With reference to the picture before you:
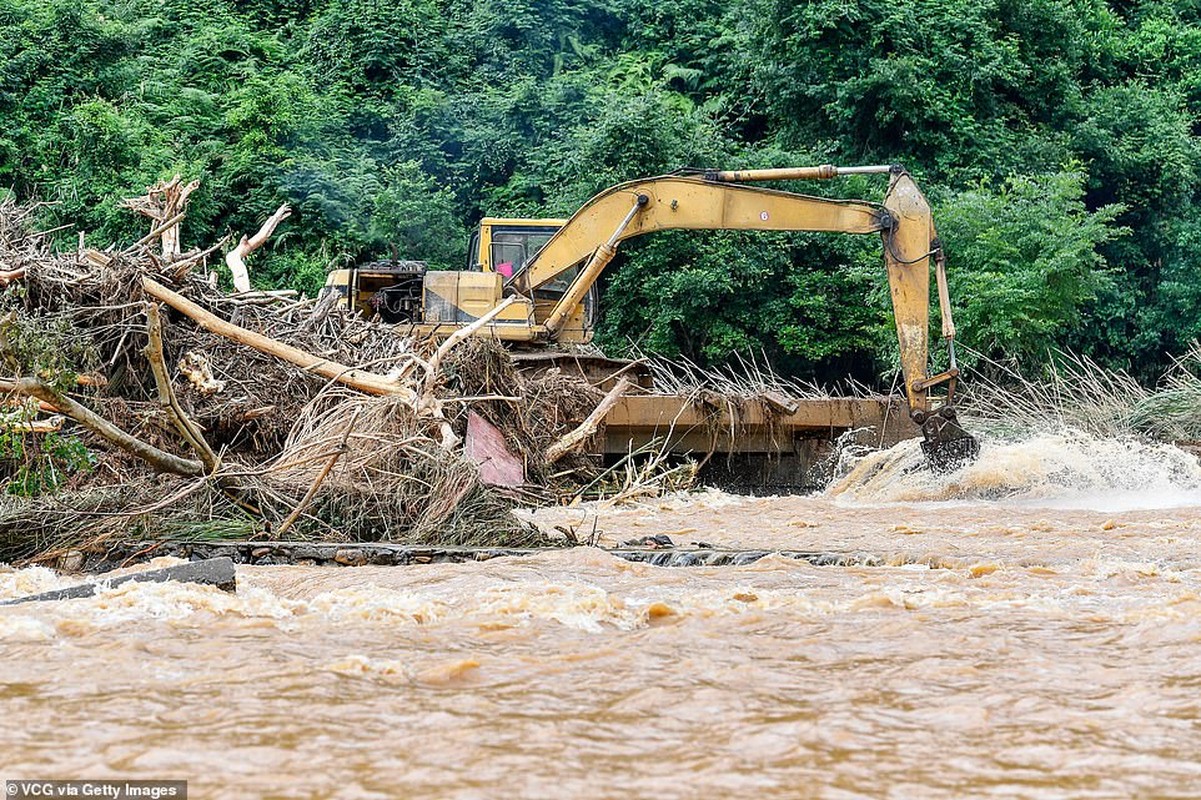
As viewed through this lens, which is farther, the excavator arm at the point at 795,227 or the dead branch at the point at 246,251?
the dead branch at the point at 246,251

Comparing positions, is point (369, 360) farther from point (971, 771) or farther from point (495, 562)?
point (971, 771)

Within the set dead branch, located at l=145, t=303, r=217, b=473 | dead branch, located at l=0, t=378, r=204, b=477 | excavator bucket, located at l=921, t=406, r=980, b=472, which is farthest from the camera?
excavator bucket, located at l=921, t=406, r=980, b=472

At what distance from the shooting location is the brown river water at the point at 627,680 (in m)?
3.19

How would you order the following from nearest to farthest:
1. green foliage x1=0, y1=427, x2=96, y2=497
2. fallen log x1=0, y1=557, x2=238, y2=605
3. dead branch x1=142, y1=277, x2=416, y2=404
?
fallen log x1=0, y1=557, x2=238, y2=605 < green foliage x1=0, y1=427, x2=96, y2=497 < dead branch x1=142, y1=277, x2=416, y2=404

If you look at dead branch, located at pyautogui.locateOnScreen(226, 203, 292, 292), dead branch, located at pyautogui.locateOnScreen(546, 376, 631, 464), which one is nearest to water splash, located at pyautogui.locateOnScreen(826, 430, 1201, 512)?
dead branch, located at pyautogui.locateOnScreen(546, 376, 631, 464)

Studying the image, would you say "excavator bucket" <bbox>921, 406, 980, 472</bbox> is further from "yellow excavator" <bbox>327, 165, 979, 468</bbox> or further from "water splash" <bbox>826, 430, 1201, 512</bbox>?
"water splash" <bbox>826, 430, 1201, 512</bbox>

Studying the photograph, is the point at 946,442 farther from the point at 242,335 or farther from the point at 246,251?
the point at 246,251

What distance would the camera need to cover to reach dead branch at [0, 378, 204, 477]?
7.45m

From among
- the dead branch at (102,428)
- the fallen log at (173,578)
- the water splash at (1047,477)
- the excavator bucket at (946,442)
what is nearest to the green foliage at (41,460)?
the dead branch at (102,428)

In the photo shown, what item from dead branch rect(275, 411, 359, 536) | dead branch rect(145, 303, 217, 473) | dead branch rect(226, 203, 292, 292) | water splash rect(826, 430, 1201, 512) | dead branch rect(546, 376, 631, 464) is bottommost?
water splash rect(826, 430, 1201, 512)

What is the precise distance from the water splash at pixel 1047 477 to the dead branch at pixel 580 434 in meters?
2.73

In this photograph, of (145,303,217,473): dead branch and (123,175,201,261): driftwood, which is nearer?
(145,303,217,473): dead branch

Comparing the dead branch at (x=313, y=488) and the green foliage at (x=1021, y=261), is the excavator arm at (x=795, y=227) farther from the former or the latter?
the green foliage at (x=1021, y=261)

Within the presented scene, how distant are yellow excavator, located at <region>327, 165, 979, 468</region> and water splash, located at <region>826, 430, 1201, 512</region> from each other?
500 mm
